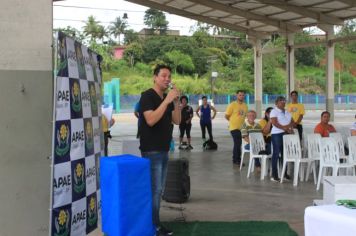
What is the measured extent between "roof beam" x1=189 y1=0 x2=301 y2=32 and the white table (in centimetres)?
1758

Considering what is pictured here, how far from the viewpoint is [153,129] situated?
197 inches

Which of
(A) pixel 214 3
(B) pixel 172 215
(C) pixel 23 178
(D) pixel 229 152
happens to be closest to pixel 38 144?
(C) pixel 23 178

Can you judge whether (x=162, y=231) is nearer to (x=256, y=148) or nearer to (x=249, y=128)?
(x=256, y=148)

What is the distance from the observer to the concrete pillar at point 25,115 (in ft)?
14.2

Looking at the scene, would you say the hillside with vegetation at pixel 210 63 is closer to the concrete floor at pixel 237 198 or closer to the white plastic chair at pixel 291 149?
the concrete floor at pixel 237 198

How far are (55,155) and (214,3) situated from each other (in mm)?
16823

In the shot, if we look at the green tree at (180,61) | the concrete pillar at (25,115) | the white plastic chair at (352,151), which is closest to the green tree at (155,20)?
the green tree at (180,61)

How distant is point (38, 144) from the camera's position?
14.6ft

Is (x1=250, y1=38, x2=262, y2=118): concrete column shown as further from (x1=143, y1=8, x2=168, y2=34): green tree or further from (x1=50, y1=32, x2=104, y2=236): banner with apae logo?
(x1=143, y1=8, x2=168, y2=34): green tree

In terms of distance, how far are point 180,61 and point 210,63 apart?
152 inches

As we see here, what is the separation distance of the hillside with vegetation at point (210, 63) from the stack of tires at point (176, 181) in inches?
1923

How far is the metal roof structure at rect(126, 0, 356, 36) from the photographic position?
18.8 metres

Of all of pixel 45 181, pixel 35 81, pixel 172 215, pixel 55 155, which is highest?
pixel 35 81

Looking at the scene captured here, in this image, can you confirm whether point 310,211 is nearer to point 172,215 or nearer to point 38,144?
point 38,144
